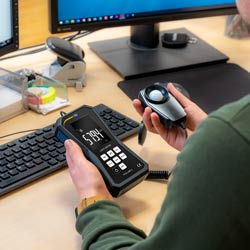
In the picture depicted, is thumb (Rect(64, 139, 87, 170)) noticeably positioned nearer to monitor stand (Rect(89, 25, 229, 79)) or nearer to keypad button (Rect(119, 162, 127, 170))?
keypad button (Rect(119, 162, 127, 170))

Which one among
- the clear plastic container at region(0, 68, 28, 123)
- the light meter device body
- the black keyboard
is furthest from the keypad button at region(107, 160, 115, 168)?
→ the clear plastic container at region(0, 68, 28, 123)

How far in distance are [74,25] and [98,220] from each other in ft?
2.13

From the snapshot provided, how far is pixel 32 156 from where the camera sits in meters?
1.00

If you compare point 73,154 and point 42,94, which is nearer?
point 73,154

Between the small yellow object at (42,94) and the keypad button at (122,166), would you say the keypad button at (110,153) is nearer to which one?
the keypad button at (122,166)

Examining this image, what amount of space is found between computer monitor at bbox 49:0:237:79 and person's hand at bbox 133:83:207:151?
11.5 inches

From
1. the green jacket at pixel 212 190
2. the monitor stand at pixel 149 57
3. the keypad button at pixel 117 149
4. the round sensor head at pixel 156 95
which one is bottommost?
the keypad button at pixel 117 149

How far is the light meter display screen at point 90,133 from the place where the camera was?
95 cm

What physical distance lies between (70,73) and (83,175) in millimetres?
474

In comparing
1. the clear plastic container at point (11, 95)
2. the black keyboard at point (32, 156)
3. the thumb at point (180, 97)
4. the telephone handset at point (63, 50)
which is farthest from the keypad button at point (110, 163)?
the telephone handset at point (63, 50)

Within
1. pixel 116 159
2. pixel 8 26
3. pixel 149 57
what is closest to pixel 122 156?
pixel 116 159

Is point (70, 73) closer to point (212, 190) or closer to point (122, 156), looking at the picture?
point (122, 156)

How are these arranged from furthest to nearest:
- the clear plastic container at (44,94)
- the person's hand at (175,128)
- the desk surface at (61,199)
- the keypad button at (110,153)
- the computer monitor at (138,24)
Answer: the computer monitor at (138,24) < the clear plastic container at (44,94) < the person's hand at (175,128) < the keypad button at (110,153) < the desk surface at (61,199)

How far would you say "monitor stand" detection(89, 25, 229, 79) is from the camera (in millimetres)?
1374
